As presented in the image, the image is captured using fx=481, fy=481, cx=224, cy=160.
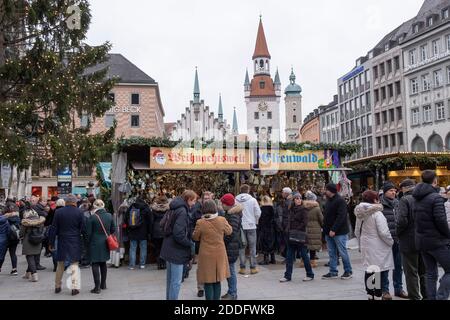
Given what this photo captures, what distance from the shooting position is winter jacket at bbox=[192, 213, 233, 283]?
636 centimetres

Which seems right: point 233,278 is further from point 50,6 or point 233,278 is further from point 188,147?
point 50,6

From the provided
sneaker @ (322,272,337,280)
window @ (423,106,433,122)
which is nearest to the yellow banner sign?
sneaker @ (322,272,337,280)

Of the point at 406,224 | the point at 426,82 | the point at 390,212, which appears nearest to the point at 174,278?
the point at 406,224

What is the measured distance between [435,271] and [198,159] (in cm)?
804

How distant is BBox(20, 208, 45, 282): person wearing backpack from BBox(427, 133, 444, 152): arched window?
40881 millimetres

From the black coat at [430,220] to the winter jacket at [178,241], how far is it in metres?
3.14

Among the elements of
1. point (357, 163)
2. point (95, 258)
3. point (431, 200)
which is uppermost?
point (357, 163)

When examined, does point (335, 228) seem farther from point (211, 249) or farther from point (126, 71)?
point (126, 71)

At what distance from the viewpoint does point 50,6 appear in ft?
55.9

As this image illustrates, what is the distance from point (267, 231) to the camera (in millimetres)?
11180

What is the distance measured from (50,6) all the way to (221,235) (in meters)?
13.8

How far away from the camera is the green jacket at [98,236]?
8.40 meters

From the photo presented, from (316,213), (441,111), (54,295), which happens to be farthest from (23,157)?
(441,111)
